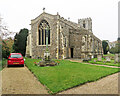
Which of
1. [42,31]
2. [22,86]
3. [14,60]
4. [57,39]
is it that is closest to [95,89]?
[22,86]

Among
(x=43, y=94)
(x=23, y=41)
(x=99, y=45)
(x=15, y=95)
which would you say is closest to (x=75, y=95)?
(x=43, y=94)

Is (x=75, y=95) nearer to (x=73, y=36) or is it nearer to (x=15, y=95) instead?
(x=15, y=95)

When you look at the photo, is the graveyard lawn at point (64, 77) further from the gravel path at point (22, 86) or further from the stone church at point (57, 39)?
the stone church at point (57, 39)

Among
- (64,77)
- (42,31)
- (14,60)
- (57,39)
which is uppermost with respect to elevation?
(42,31)

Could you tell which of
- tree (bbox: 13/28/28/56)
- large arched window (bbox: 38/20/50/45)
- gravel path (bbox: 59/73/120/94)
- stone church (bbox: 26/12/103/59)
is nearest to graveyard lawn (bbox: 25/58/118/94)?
gravel path (bbox: 59/73/120/94)

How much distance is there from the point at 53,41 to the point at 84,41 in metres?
6.50

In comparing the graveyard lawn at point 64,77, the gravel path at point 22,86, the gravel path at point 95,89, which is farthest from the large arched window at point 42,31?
the gravel path at point 95,89

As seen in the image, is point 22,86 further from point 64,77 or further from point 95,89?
point 95,89

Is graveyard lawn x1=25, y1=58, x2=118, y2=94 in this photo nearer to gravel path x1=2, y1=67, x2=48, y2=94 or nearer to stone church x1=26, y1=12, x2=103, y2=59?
gravel path x1=2, y1=67, x2=48, y2=94

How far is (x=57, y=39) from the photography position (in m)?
17.9

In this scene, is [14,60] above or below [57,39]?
below

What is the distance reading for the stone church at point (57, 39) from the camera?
1823 cm

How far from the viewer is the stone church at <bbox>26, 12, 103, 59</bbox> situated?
59.8ft

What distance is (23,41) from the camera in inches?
1177
